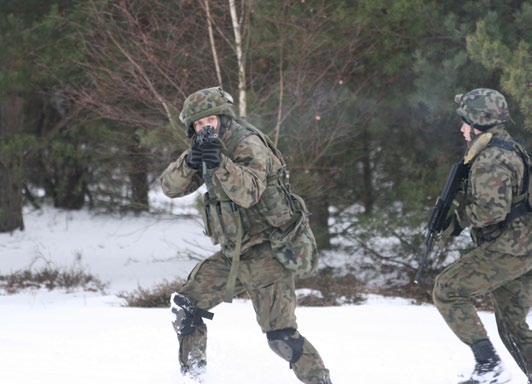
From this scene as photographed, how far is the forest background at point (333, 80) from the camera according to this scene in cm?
938

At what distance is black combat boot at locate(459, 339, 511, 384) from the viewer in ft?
13.7

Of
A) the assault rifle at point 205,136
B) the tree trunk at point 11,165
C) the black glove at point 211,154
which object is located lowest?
the black glove at point 211,154

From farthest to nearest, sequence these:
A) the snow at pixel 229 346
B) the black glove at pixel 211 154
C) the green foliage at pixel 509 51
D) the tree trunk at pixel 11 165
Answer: the tree trunk at pixel 11 165 < the green foliage at pixel 509 51 < the snow at pixel 229 346 < the black glove at pixel 211 154

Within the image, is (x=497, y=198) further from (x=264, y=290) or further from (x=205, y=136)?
(x=205, y=136)

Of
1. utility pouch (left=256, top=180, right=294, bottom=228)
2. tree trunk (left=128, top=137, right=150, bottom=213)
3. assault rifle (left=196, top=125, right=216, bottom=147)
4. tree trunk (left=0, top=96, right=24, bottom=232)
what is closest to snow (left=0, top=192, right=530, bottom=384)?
utility pouch (left=256, top=180, right=294, bottom=228)

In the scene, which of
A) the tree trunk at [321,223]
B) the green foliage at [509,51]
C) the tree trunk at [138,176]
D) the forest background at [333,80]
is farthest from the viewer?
the tree trunk at [321,223]

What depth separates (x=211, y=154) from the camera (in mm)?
3709

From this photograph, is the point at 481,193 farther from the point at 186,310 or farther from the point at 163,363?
the point at 163,363

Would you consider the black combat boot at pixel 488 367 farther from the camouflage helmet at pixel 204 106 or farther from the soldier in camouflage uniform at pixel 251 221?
the camouflage helmet at pixel 204 106

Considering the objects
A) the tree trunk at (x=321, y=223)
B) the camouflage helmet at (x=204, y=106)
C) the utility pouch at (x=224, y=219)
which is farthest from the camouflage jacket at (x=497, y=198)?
the tree trunk at (x=321, y=223)

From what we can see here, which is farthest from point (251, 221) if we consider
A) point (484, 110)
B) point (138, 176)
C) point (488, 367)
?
point (138, 176)

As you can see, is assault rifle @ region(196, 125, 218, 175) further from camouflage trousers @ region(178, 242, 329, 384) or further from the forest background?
the forest background

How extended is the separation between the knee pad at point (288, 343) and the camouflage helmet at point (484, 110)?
1533 mm

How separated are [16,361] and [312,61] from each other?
6125mm
